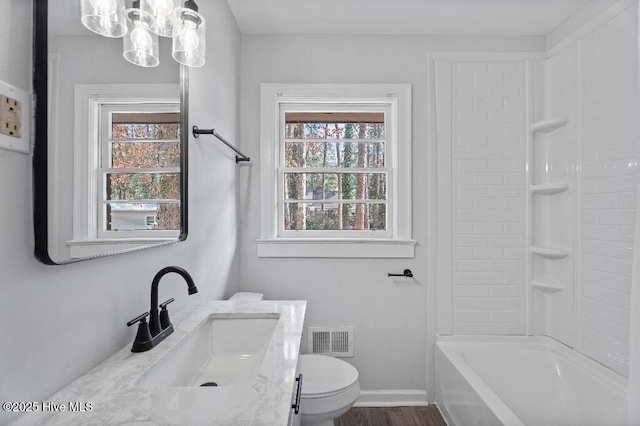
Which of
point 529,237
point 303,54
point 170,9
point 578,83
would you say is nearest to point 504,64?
point 578,83

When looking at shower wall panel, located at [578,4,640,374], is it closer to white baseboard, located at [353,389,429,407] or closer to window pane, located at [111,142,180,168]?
white baseboard, located at [353,389,429,407]

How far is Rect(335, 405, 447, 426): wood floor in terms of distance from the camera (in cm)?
203

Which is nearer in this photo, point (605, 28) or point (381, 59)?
point (605, 28)

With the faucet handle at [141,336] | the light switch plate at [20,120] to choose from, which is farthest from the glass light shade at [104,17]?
the faucet handle at [141,336]

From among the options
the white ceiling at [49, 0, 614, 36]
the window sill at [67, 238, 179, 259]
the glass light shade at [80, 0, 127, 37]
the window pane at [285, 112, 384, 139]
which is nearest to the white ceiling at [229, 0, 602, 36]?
the white ceiling at [49, 0, 614, 36]

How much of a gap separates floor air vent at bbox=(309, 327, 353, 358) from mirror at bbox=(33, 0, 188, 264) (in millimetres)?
1428

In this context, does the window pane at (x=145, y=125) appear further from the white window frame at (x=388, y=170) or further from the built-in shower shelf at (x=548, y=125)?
the built-in shower shelf at (x=548, y=125)

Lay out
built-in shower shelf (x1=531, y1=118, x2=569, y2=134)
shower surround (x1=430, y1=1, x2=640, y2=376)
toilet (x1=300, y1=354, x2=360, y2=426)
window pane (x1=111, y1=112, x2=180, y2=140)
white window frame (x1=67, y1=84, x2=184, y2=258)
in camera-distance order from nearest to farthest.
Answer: white window frame (x1=67, y1=84, x2=184, y2=258) < window pane (x1=111, y1=112, x2=180, y2=140) < toilet (x1=300, y1=354, x2=360, y2=426) < built-in shower shelf (x1=531, y1=118, x2=569, y2=134) < shower surround (x1=430, y1=1, x2=640, y2=376)

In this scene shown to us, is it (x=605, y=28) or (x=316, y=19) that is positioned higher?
(x=316, y=19)

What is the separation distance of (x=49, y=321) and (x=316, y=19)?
2104mm

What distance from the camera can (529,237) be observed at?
222 centimetres

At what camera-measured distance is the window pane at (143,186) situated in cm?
88

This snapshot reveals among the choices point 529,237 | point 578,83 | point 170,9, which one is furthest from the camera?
point 529,237

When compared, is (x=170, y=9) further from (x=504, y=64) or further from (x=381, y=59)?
(x=504, y=64)
